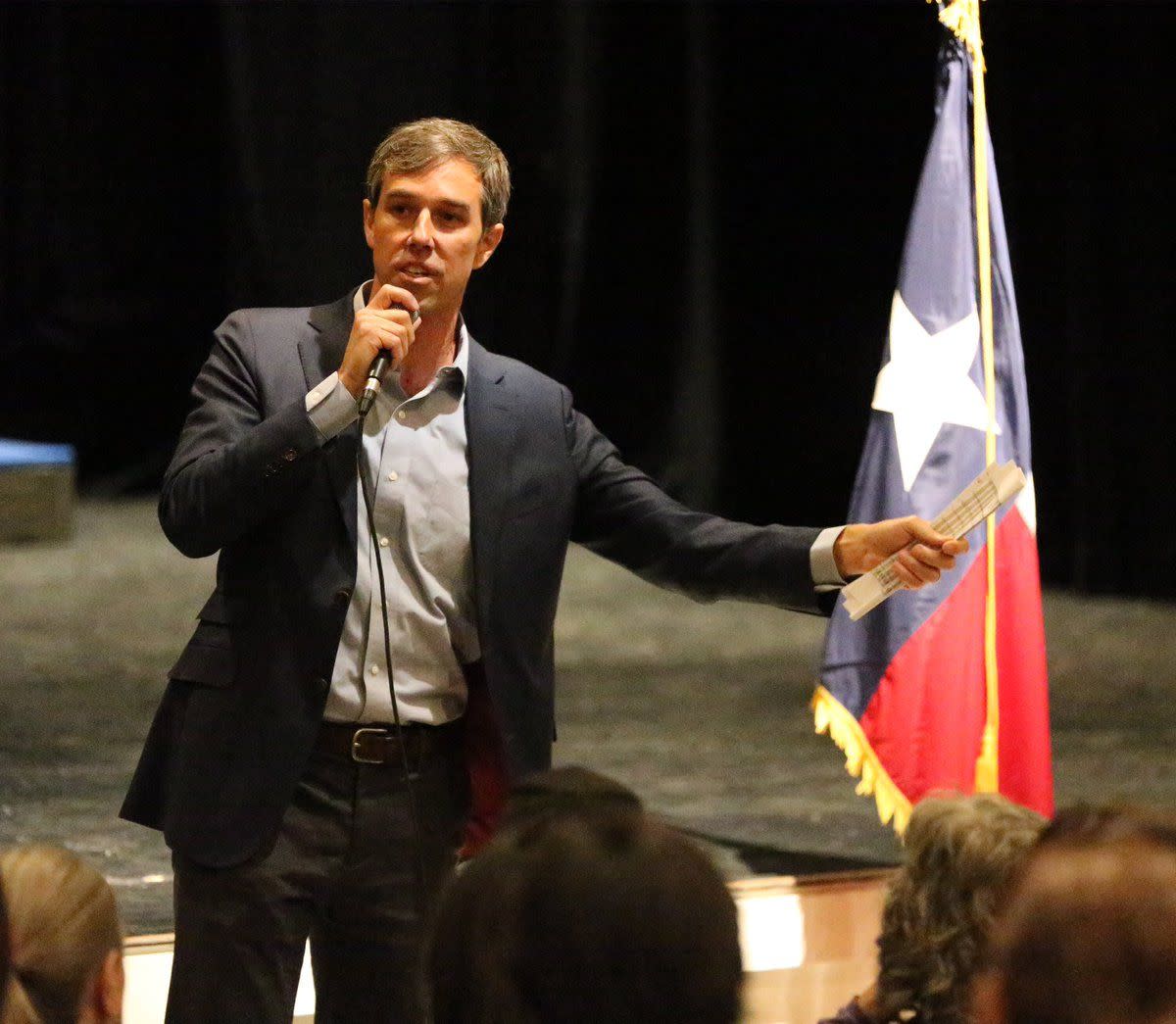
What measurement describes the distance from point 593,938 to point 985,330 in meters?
2.39

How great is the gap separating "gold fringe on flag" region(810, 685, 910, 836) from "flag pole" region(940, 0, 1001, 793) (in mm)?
151

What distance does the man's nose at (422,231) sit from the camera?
2.03 m

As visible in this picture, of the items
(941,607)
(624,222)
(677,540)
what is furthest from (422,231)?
(624,222)

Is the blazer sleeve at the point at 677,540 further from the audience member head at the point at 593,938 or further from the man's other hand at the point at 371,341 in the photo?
the audience member head at the point at 593,938

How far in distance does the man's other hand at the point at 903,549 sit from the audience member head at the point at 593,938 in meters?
0.96

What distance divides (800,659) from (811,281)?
2.87 metres

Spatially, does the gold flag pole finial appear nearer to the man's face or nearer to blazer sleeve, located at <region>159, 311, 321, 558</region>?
the man's face

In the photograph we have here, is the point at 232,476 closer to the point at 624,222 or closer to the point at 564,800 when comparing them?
the point at 564,800

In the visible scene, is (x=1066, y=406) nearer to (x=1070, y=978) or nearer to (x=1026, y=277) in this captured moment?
(x=1026, y=277)

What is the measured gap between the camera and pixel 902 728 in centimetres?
327

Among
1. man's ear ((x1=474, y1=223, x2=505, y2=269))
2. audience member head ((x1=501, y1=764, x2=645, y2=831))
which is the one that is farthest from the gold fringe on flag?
audience member head ((x1=501, y1=764, x2=645, y2=831))

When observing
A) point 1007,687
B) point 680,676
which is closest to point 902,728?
point 1007,687

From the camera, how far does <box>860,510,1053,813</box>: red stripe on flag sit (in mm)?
3262

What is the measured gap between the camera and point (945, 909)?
1940 mm
